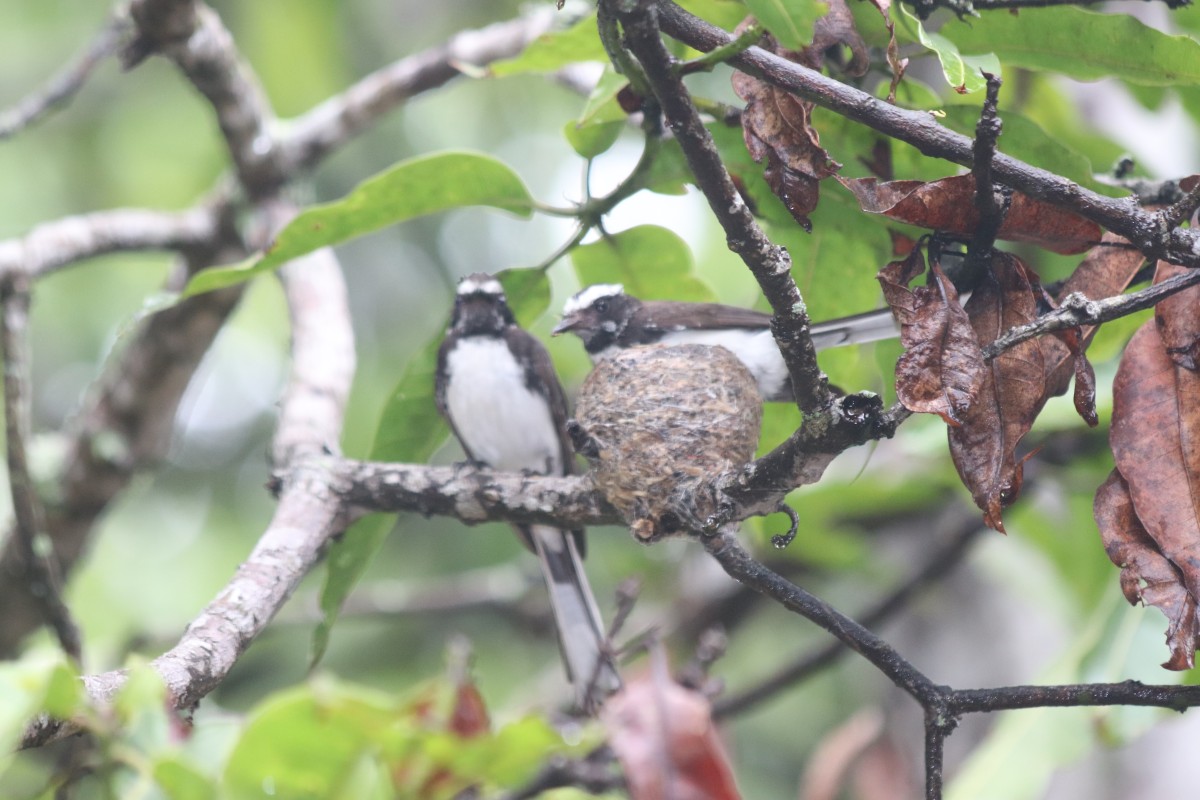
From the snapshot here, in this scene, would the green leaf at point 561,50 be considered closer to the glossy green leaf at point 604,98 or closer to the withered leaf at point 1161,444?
the glossy green leaf at point 604,98

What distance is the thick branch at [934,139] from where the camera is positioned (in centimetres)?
196

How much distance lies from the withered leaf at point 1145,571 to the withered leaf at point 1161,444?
0.06 ft

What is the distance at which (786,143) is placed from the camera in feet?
7.10

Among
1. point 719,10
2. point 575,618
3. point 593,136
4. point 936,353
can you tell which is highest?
point 719,10

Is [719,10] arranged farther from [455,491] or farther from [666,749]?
[666,749]

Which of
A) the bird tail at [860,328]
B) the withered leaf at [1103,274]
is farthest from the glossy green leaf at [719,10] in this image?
the withered leaf at [1103,274]

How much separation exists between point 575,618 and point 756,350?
108 cm

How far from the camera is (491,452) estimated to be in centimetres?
436

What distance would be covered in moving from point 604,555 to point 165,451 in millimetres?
2612

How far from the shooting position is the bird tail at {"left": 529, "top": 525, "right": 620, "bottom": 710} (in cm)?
347

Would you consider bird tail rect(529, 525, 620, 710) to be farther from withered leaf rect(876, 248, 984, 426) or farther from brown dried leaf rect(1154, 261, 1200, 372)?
brown dried leaf rect(1154, 261, 1200, 372)

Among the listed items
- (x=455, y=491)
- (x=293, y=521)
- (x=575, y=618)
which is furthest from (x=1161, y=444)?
(x=575, y=618)

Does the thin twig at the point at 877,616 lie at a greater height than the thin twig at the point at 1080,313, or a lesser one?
lesser

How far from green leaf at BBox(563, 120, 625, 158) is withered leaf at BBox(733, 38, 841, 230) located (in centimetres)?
52
